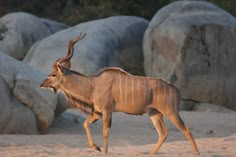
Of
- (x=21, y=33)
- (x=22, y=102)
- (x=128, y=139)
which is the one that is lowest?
(x=21, y=33)

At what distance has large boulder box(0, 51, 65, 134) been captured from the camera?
37.9ft

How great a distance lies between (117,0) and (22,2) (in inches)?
165

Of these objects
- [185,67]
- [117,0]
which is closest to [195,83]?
[185,67]

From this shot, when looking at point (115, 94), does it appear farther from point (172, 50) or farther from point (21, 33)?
point (21, 33)

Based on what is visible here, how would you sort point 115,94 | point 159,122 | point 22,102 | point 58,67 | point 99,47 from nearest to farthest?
point 115,94
point 58,67
point 159,122
point 22,102
point 99,47

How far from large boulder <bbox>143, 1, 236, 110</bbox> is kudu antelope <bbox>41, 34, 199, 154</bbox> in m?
8.91

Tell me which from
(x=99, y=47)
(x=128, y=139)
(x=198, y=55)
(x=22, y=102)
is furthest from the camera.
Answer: (x=99, y=47)

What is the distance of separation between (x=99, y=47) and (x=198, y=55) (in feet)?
8.73

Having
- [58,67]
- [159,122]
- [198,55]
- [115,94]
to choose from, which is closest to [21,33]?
[198,55]

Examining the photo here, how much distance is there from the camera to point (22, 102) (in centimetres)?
1188

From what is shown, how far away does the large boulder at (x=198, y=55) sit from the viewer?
1770 centimetres

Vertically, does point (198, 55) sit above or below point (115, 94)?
below

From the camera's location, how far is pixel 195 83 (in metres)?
17.7

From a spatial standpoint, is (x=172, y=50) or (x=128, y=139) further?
(x=172, y=50)
